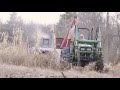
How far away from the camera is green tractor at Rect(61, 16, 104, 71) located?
7.34 metres

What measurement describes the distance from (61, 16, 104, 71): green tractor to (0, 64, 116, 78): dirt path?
288mm

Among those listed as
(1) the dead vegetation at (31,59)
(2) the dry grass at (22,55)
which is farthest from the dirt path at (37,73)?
(2) the dry grass at (22,55)

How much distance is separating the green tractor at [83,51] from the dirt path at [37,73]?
288 millimetres

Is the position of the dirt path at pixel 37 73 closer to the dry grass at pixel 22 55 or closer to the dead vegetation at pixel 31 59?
the dead vegetation at pixel 31 59

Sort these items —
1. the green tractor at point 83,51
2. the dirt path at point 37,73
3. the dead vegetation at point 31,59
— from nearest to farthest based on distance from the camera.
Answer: the dirt path at point 37,73
the dead vegetation at point 31,59
the green tractor at point 83,51

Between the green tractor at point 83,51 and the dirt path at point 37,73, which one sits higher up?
the green tractor at point 83,51

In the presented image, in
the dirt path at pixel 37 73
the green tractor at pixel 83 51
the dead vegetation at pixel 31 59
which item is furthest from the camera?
the green tractor at pixel 83 51

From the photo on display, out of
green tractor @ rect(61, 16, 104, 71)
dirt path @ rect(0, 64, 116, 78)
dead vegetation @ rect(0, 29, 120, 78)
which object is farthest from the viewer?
green tractor @ rect(61, 16, 104, 71)

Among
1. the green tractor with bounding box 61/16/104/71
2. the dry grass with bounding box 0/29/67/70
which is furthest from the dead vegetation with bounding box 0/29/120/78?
the green tractor with bounding box 61/16/104/71

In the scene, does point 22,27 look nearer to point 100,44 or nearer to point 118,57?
point 100,44

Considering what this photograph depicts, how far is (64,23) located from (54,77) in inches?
55.8

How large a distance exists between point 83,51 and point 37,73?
1174 millimetres

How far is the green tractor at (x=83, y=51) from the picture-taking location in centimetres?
734

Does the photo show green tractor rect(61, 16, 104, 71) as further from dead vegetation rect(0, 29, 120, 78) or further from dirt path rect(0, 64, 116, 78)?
dirt path rect(0, 64, 116, 78)
